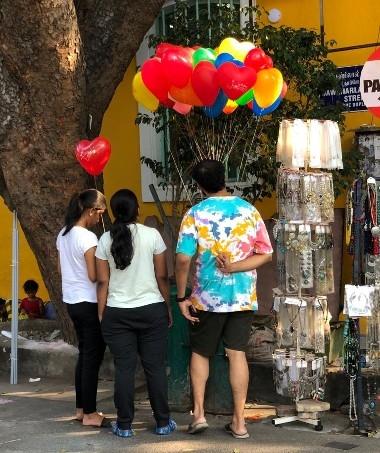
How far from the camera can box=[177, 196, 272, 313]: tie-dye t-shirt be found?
16.7ft

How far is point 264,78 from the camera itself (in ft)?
18.6

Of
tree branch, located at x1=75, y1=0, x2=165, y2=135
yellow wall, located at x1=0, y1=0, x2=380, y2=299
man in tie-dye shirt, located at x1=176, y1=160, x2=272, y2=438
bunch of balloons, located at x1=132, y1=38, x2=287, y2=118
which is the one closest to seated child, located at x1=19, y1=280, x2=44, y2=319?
yellow wall, located at x1=0, y1=0, x2=380, y2=299

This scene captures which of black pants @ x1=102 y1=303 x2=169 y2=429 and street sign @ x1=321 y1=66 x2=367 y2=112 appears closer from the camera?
black pants @ x1=102 y1=303 x2=169 y2=429

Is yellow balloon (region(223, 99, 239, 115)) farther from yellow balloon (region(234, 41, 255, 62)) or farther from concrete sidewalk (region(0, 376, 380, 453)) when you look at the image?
concrete sidewalk (region(0, 376, 380, 453))

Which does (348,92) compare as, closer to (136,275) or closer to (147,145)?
(147,145)

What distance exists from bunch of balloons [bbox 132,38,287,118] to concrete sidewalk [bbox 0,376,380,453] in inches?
90.7

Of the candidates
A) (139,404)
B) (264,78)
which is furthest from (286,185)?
(139,404)

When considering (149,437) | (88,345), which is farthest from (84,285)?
(149,437)

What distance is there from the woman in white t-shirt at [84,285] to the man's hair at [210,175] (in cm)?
76

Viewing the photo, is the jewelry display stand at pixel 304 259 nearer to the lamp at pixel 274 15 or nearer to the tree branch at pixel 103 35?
the tree branch at pixel 103 35

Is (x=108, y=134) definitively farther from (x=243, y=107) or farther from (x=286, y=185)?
(x=286, y=185)

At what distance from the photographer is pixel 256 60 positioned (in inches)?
222

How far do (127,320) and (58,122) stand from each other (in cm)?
221

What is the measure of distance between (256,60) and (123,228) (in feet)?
5.14
